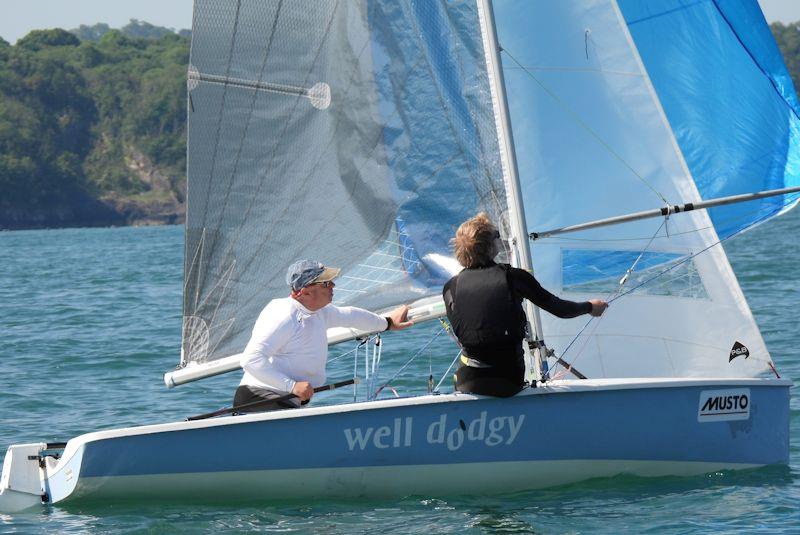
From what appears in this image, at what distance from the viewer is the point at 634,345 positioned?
634 centimetres

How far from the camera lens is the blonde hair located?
517 cm

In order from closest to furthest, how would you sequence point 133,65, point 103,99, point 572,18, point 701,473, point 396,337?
point 701,473
point 572,18
point 396,337
point 103,99
point 133,65

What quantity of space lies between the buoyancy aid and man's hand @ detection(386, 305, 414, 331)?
1.37ft

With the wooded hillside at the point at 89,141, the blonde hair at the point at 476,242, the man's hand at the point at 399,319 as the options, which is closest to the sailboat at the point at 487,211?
the man's hand at the point at 399,319

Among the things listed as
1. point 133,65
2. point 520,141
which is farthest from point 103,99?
point 520,141

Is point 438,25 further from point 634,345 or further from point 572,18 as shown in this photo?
point 634,345

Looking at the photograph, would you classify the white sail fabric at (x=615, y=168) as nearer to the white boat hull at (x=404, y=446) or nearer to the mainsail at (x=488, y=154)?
the mainsail at (x=488, y=154)

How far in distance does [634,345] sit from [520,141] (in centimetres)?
107

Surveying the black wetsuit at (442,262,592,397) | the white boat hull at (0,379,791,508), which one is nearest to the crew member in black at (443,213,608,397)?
the black wetsuit at (442,262,592,397)

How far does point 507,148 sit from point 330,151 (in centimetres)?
78

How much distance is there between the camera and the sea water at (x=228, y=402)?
519 centimetres

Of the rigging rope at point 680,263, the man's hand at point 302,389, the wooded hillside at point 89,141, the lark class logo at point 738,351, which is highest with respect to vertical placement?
the wooded hillside at point 89,141

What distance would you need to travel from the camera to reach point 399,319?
5.67 meters

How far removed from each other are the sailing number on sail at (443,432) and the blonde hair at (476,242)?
1.95 ft
